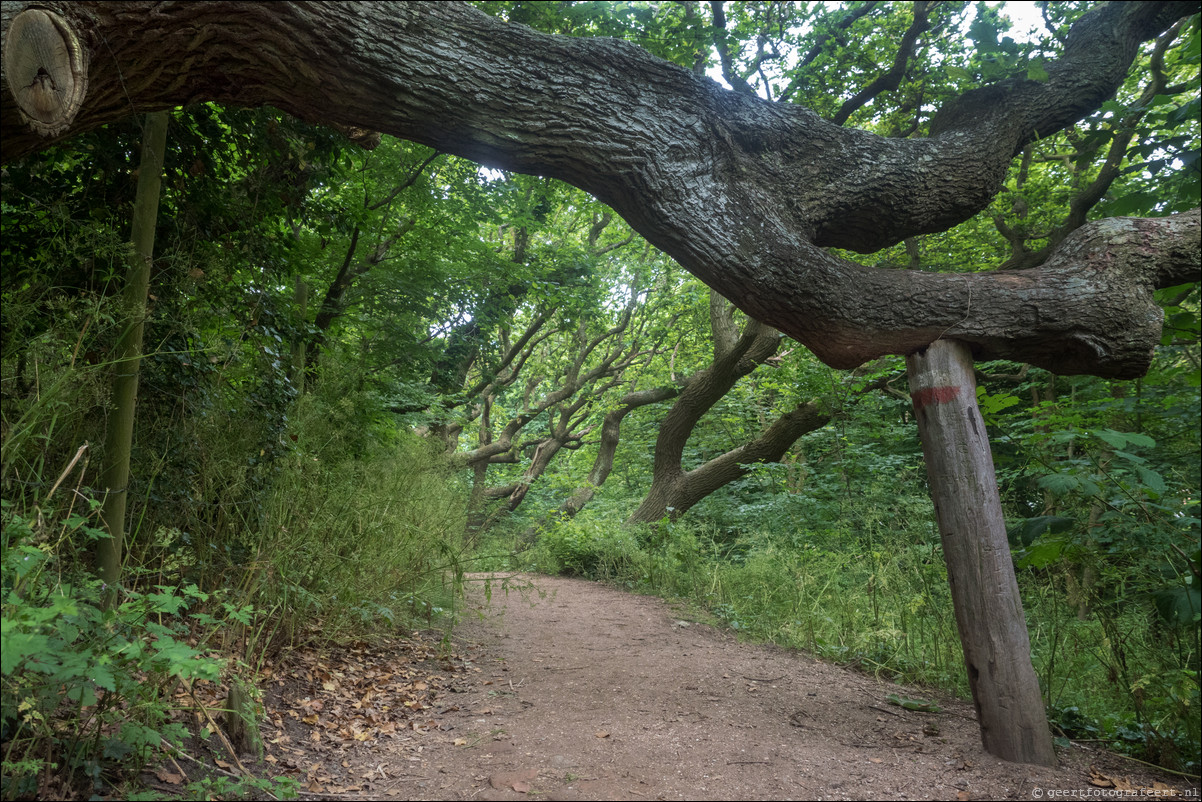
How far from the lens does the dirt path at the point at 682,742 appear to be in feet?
8.87

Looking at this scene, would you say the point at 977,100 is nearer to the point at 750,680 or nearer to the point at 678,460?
the point at 750,680

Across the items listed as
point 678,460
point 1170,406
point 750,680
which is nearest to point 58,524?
point 750,680

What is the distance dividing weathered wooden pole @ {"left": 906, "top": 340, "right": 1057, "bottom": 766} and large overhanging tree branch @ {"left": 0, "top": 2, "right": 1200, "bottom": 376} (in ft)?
0.92

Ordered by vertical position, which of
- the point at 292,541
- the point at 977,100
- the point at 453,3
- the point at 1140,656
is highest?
the point at 977,100

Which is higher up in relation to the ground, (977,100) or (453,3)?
(977,100)

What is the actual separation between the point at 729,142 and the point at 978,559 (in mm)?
2512

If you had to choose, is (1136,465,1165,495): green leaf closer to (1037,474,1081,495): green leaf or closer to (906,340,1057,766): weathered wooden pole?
(1037,474,1081,495): green leaf

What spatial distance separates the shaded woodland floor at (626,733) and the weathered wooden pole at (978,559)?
18 cm

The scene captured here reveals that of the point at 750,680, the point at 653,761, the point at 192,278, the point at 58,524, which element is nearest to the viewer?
the point at 58,524

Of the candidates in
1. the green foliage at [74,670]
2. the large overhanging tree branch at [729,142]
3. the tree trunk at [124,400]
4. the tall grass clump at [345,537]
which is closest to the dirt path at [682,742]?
the tall grass clump at [345,537]

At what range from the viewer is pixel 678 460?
1105cm

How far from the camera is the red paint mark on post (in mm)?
3453

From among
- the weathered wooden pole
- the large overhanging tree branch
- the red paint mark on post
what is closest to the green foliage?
the large overhanging tree branch

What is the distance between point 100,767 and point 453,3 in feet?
11.1
